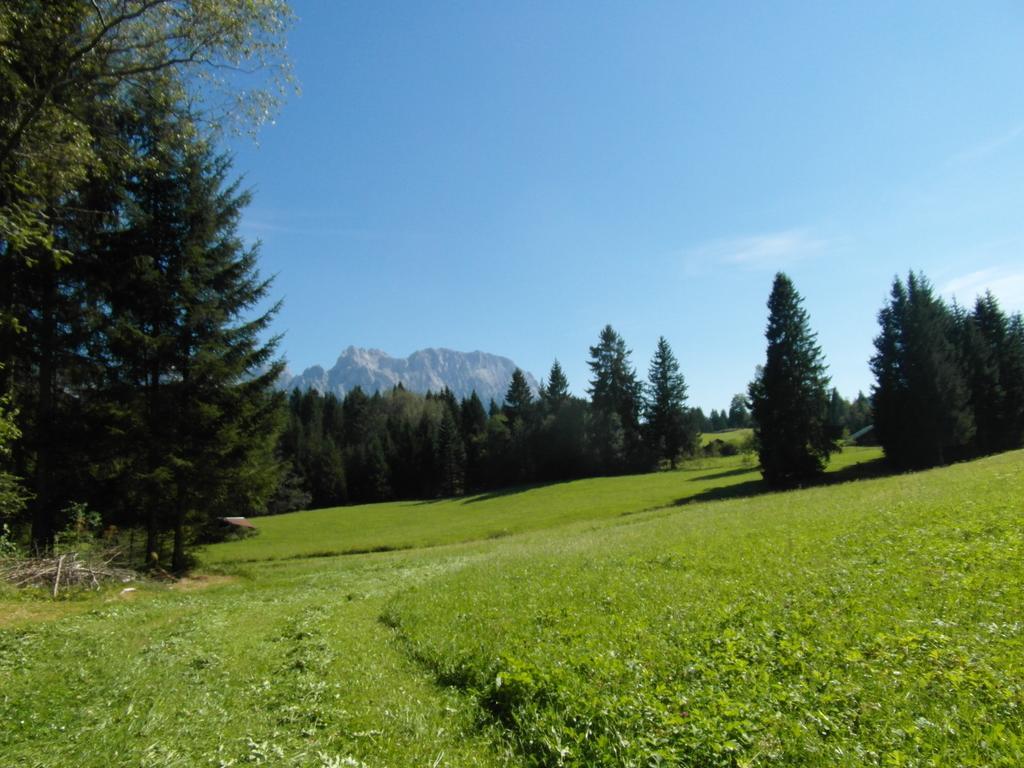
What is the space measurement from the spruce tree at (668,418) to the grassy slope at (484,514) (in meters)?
8.04

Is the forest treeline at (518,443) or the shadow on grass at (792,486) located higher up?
the forest treeline at (518,443)

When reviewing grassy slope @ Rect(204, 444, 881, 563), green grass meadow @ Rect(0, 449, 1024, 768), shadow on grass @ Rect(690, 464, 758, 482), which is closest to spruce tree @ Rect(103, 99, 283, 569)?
green grass meadow @ Rect(0, 449, 1024, 768)

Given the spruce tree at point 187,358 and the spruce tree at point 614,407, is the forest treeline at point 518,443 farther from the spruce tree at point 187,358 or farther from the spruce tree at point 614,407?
the spruce tree at point 187,358

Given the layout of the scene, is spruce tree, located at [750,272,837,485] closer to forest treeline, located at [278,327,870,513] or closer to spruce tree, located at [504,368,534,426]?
forest treeline, located at [278,327,870,513]

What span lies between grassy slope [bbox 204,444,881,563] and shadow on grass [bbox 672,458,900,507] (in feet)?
0.57

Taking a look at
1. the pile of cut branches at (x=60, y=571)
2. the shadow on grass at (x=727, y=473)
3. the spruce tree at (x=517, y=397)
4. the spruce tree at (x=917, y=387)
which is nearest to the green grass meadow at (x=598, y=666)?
the pile of cut branches at (x=60, y=571)

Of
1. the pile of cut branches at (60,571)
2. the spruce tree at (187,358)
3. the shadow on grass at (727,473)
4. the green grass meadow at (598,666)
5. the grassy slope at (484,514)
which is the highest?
the spruce tree at (187,358)

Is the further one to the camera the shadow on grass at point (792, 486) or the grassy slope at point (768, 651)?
the shadow on grass at point (792, 486)

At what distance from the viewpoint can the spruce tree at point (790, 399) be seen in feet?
147

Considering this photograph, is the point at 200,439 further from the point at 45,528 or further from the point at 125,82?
the point at 125,82

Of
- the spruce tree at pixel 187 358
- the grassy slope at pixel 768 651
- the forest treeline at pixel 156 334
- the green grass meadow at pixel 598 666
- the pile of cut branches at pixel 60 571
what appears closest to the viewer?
the grassy slope at pixel 768 651

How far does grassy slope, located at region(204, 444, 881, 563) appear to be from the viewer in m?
37.0

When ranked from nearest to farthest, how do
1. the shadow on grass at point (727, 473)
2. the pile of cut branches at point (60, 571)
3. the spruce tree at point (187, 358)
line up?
the pile of cut branches at point (60, 571) < the spruce tree at point (187, 358) < the shadow on grass at point (727, 473)

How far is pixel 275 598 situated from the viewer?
15531mm
